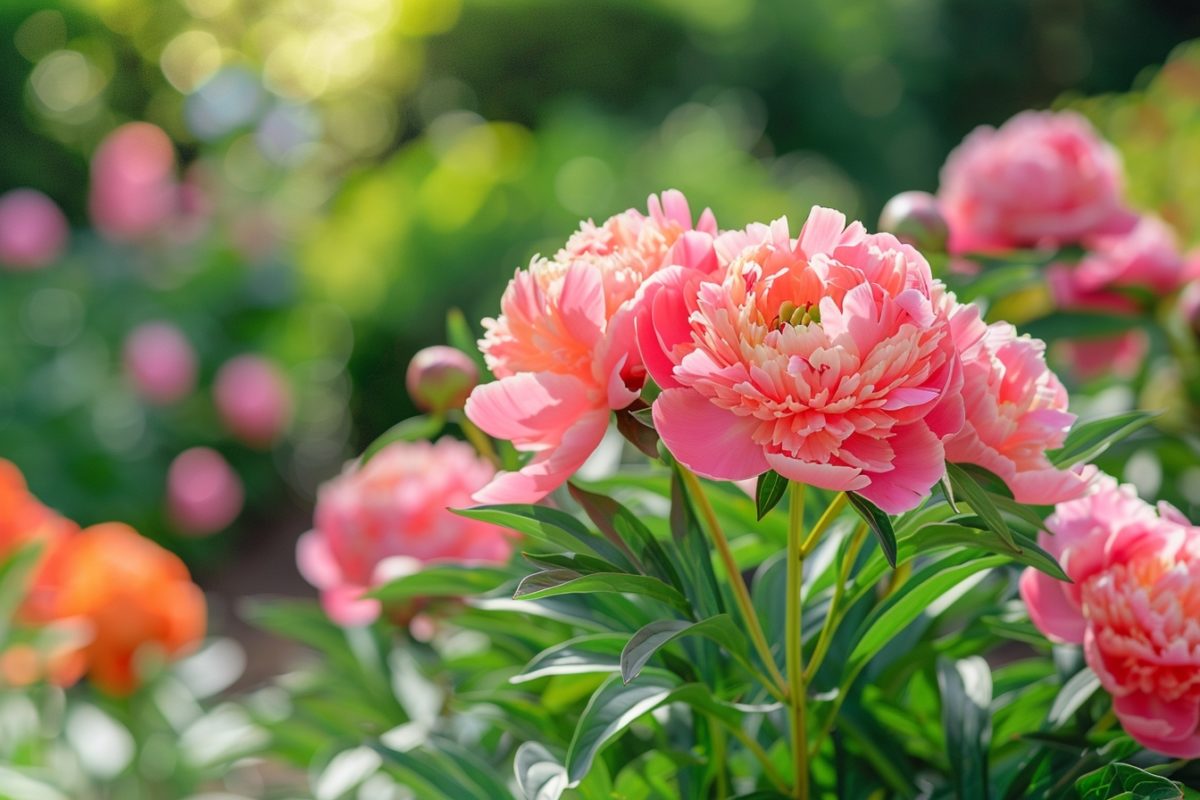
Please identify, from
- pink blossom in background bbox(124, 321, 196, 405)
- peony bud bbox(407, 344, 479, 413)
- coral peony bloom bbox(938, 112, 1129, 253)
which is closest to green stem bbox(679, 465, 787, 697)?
peony bud bbox(407, 344, 479, 413)

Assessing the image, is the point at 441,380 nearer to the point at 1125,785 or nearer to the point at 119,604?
the point at 1125,785

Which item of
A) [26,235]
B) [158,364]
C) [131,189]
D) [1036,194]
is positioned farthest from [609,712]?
[131,189]

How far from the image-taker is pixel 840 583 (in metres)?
0.70

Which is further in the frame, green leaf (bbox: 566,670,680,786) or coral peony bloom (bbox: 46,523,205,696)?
coral peony bloom (bbox: 46,523,205,696)

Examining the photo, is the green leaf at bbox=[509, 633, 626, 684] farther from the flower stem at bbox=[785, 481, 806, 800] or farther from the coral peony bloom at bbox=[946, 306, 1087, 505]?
the coral peony bloom at bbox=[946, 306, 1087, 505]

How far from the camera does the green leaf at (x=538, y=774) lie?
68 centimetres

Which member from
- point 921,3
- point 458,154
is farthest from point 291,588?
point 921,3

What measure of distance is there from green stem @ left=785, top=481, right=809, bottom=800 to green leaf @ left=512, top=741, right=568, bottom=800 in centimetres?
14

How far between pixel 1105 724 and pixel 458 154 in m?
3.66

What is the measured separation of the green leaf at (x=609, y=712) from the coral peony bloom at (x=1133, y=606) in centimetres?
23

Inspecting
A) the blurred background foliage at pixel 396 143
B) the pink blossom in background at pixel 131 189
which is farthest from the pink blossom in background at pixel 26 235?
the pink blossom in background at pixel 131 189

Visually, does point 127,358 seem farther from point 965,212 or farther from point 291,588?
point 965,212

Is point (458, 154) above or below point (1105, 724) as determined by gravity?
below

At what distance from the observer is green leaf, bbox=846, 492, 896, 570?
0.58m
